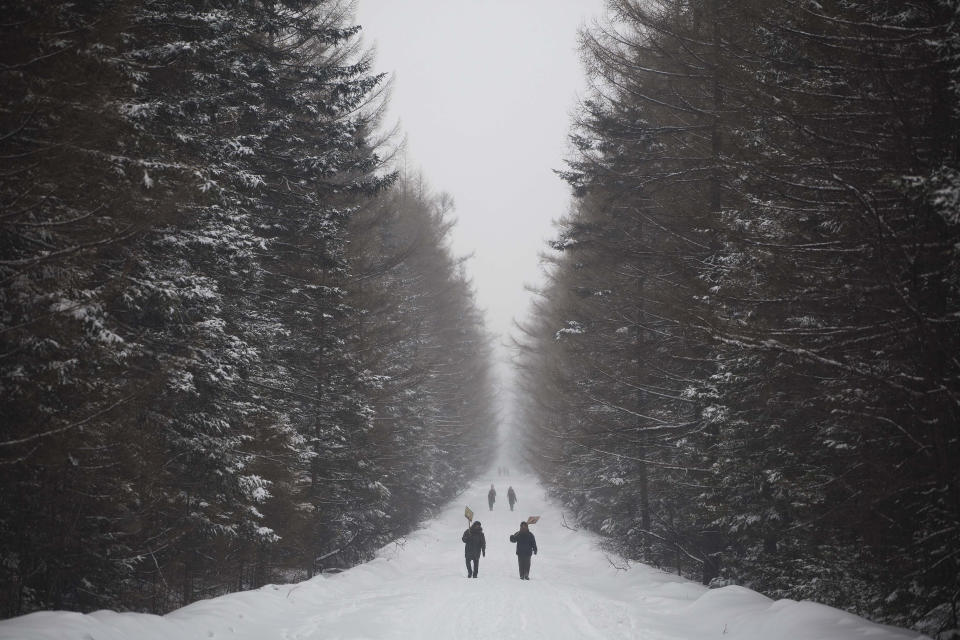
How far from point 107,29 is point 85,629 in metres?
6.13

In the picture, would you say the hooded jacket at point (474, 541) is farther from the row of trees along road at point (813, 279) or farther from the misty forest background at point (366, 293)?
the row of trees along road at point (813, 279)

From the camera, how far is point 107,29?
566cm

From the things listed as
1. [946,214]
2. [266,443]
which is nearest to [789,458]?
[946,214]

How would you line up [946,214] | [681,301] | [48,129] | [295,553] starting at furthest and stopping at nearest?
[295,553], [681,301], [48,129], [946,214]

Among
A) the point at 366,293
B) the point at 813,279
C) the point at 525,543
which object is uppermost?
the point at 366,293

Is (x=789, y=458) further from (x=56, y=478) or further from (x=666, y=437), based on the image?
(x=56, y=478)

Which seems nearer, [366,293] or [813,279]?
[813,279]

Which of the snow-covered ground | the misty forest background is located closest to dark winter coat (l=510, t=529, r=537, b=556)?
the snow-covered ground

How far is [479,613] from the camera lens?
29.2ft

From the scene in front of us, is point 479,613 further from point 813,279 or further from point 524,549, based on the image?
point 813,279

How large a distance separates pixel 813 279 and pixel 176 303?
860 centimetres

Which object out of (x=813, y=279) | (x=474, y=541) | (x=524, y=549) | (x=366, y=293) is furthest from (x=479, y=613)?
(x=366, y=293)

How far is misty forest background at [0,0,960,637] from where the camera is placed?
5230 mm

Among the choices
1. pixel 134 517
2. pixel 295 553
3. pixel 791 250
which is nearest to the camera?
pixel 791 250
